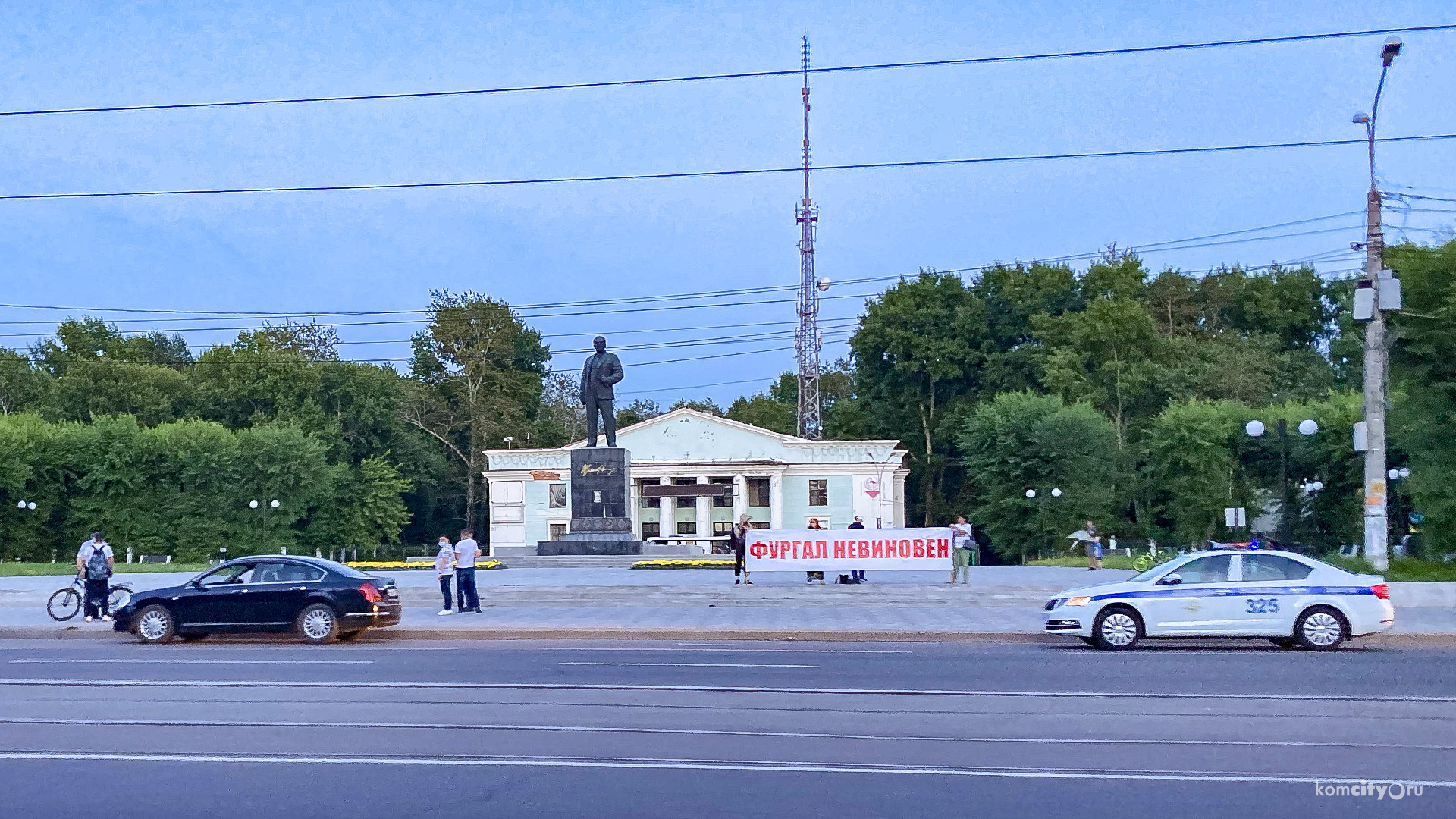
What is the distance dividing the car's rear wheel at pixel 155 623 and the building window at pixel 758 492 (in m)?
58.9

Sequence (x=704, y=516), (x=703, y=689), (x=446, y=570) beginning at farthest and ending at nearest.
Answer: (x=704, y=516), (x=446, y=570), (x=703, y=689)

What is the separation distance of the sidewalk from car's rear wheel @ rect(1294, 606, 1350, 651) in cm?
234

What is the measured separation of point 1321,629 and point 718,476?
5987 cm

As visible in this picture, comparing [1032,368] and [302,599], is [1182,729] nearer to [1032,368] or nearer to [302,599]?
[302,599]

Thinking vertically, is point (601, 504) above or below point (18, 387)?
below

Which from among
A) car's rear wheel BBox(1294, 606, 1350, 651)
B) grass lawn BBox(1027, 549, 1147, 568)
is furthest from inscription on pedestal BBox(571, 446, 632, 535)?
car's rear wheel BBox(1294, 606, 1350, 651)

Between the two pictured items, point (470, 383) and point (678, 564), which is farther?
point (470, 383)

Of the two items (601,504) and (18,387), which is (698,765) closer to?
(601,504)

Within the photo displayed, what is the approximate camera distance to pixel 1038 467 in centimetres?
6538

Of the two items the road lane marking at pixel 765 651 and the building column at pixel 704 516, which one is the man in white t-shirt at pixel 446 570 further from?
the building column at pixel 704 516

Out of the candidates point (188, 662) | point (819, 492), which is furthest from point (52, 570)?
point (819, 492)

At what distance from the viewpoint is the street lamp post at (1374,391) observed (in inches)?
1008

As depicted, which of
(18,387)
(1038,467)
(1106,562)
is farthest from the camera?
(18,387)

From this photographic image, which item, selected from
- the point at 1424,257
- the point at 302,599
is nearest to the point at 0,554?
the point at 302,599
